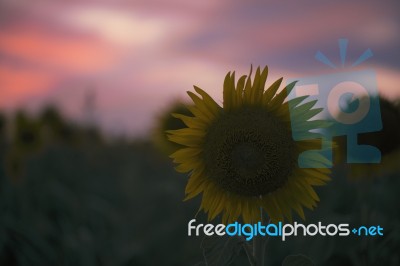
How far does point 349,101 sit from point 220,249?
1.89 ft

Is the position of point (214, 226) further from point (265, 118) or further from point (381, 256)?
point (381, 256)

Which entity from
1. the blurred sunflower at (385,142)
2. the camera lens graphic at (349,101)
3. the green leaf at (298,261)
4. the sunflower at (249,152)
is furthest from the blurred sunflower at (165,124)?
the green leaf at (298,261)

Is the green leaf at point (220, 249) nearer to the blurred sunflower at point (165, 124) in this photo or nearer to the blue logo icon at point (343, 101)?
the blue logo icon at point (343, 101)

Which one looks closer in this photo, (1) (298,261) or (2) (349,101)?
(1) (298,261)

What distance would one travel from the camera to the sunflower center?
0.91 m

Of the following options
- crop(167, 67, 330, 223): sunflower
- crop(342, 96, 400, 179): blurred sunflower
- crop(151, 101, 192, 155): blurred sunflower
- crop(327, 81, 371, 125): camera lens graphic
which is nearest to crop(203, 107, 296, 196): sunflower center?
crop(167, 67, 330, 223): sunflower

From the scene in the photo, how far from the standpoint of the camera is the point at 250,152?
913 millimetres

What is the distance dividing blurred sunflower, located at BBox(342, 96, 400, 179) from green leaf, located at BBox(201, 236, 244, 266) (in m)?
0.65

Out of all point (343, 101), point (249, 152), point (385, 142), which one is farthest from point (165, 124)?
point (249, 152)

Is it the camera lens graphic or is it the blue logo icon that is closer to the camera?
the blue logo icon

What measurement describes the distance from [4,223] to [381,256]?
1.35 meters

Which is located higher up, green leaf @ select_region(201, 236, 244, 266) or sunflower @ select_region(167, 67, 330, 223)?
sunflower @ select_region(167, 67, 330, 223)

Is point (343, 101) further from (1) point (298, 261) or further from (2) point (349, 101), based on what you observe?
(1) point (298, 261)

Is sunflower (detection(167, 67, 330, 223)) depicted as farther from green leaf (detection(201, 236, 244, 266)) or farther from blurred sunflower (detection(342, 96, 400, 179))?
blurred sunflower (detection(342, 96, 400, 179))
